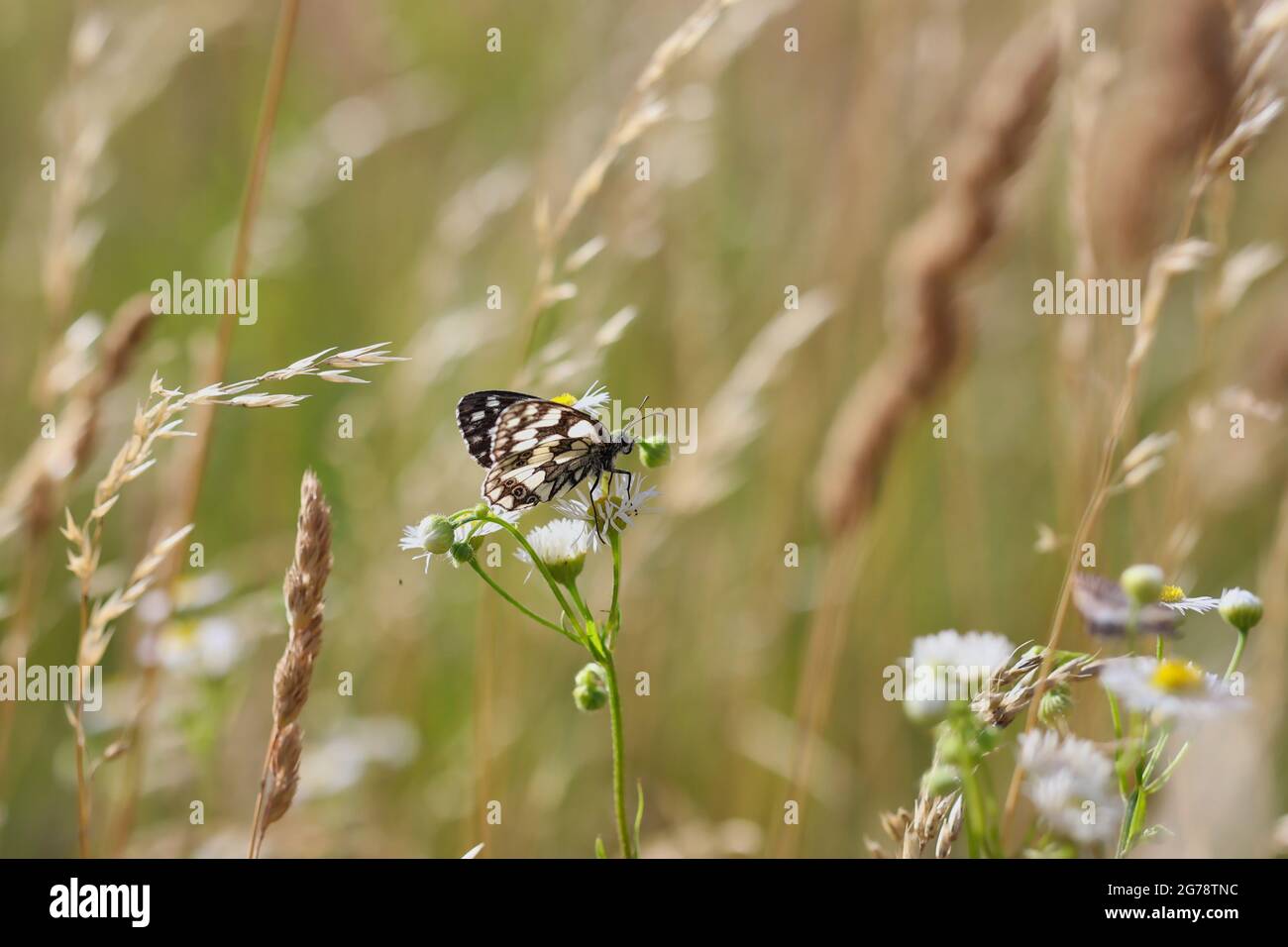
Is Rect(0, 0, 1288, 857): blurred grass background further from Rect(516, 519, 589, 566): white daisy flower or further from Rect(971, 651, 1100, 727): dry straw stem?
Rect(971, 651, 1100, 727): dry straw stem

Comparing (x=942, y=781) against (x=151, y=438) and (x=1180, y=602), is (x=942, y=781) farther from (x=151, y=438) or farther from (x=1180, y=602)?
(x=151, y=438)

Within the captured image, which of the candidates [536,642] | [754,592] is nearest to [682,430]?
[754,592]

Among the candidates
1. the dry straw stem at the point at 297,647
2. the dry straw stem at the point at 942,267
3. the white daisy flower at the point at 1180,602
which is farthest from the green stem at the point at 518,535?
the dry straw stem at the point at 942,267

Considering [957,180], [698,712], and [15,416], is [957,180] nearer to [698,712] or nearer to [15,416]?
[698,712]

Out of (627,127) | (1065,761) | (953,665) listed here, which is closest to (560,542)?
(953,665)

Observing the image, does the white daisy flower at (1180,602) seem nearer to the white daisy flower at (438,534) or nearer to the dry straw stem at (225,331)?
the white daisy flower at (438,534)
